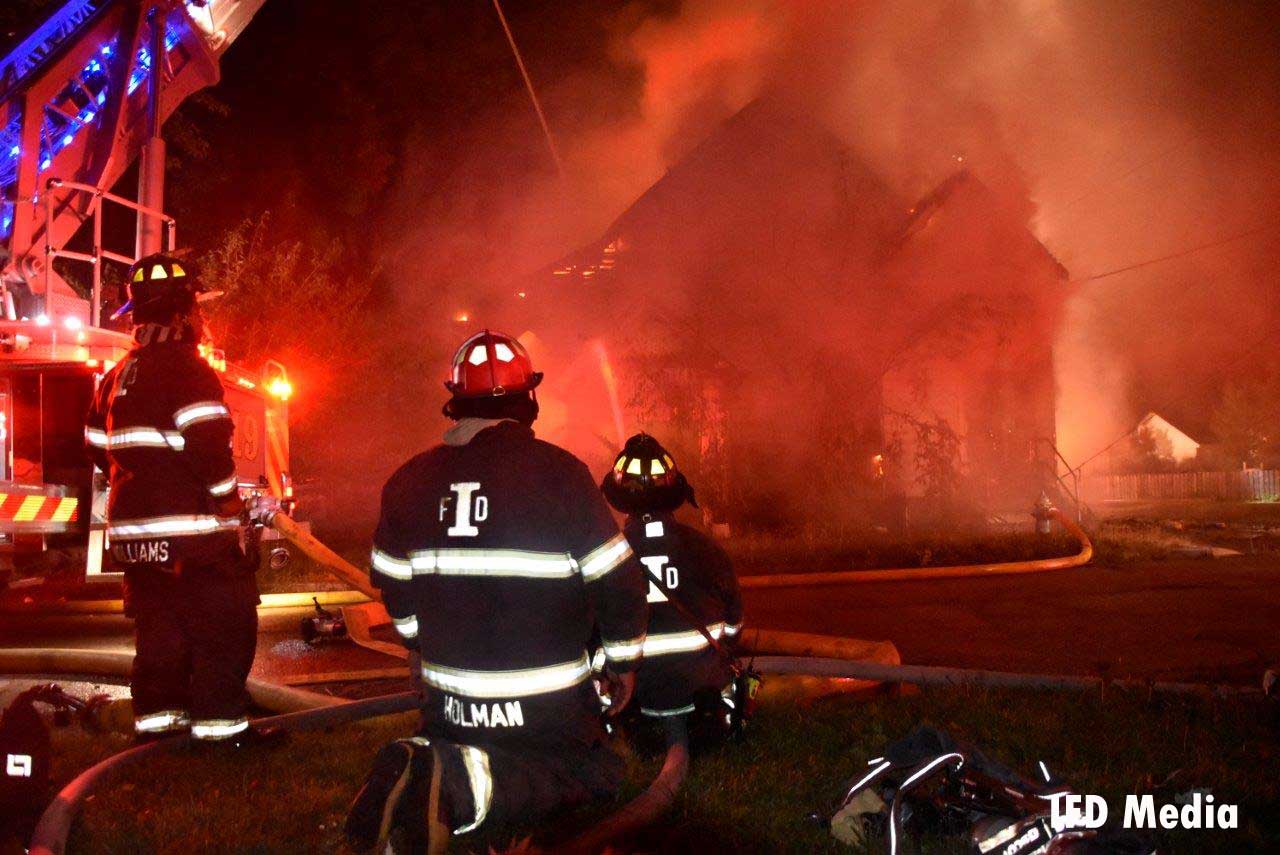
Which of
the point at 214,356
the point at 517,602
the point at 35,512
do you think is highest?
the point at 214,356

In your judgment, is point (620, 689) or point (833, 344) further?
point (833, 344)

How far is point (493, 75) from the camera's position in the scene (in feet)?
48.0

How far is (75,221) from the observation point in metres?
7.31

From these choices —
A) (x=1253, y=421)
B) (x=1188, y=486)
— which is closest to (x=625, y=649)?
(x=1188, y=486)

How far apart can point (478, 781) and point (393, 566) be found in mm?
686

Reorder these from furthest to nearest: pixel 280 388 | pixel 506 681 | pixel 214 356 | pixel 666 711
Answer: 1. pixel 280 388
2. pixel 214 356
3. pixel 666 711
4. pixel 506 681

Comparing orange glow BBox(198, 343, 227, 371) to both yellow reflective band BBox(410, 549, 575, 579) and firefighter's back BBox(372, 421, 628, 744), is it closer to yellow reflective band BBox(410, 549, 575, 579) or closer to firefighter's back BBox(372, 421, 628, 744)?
firefighter's back BBox(372, 421, 628, 744)

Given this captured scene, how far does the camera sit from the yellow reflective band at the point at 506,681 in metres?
2.45

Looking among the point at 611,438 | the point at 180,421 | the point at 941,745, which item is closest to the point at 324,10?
the point at 611,438

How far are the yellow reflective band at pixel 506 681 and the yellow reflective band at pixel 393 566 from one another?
0.27 m

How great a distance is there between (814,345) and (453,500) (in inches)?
433

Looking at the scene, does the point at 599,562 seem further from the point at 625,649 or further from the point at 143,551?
the point at 143,551

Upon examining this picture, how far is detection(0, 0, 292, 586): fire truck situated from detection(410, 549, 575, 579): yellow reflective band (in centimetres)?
312

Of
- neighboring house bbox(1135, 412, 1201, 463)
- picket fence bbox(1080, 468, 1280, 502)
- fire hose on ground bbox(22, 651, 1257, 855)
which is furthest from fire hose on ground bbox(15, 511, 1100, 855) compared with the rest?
neighboring house bbox(1135, 412, 1201, 463)
